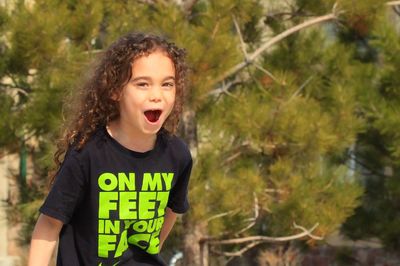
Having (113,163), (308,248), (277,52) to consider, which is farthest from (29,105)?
(113,163)

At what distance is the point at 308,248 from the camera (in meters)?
6.07

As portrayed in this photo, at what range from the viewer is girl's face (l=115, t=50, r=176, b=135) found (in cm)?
245

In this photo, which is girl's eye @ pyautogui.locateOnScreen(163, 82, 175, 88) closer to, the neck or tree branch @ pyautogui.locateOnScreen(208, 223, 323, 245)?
the neck

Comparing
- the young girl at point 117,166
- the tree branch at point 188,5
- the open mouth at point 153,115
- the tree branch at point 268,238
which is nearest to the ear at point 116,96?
the young girl at point 117,166

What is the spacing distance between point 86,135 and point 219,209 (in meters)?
2.57

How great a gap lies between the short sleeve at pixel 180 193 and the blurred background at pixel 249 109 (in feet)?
5.89

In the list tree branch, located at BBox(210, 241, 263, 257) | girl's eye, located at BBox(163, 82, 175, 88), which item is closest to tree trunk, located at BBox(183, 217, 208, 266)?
tree branch, located at BBox(210, 241, 263, 257)

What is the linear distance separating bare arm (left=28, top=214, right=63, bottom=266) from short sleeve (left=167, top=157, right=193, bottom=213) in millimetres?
410

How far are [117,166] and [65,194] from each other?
0.16m

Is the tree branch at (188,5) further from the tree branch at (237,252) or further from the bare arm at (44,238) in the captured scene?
the bare arm at (44,238)

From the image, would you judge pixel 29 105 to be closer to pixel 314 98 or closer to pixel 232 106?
pixel 232 106

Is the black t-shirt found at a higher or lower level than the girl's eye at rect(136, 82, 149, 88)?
lower

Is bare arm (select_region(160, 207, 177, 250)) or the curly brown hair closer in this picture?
the curly brown hair

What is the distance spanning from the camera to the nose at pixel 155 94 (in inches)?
96.1
